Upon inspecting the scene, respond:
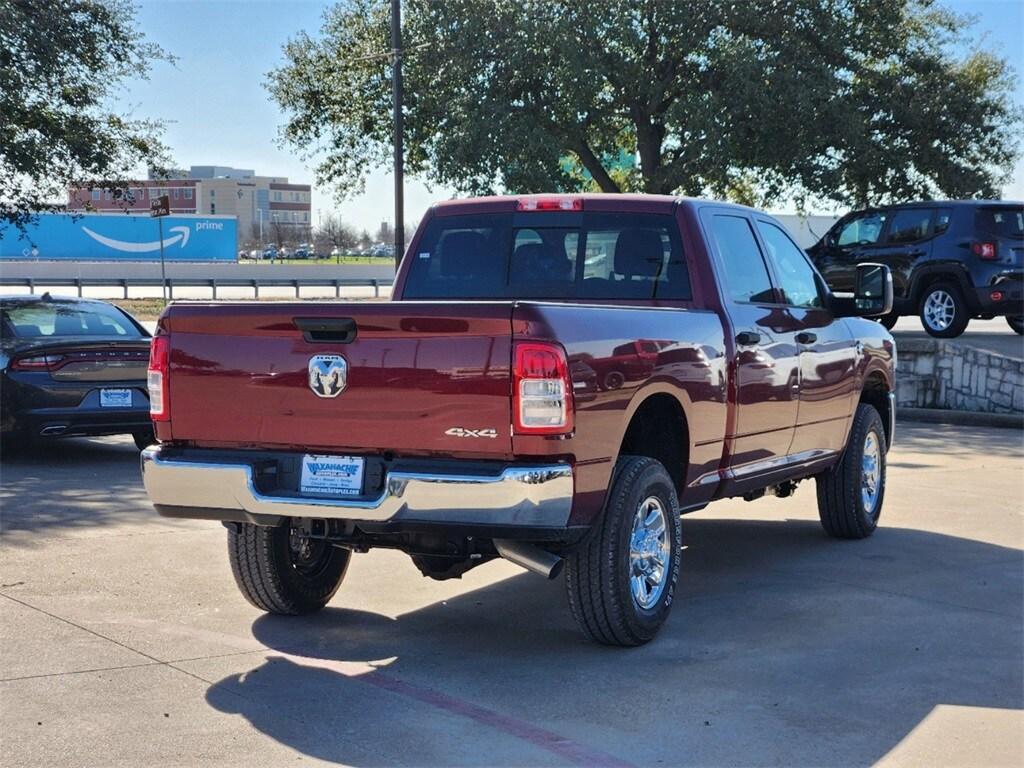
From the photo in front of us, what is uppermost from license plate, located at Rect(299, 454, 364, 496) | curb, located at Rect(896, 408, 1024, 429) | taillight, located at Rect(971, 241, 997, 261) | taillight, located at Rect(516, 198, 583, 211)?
taillight, located at Rect(971, 241, 997, 261)

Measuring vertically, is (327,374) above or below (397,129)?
below

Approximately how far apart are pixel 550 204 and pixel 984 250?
13.3 metres

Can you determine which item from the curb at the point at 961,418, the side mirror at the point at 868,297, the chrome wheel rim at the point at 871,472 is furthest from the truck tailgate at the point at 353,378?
the curb at the point at 961,418

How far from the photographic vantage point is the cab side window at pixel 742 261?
23.4ft

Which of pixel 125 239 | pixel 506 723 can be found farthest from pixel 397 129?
pixel 125 239

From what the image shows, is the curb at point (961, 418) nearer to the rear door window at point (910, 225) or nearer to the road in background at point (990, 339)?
the road in background at point (990, 339)

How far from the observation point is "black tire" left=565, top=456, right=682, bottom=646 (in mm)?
5703

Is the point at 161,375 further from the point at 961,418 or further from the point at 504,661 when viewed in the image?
the point at 961,418

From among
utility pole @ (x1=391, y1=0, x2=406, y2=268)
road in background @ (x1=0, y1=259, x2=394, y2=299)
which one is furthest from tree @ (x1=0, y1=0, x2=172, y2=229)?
road in background @ (x1=0, y1=259, x2=394, y2=299)

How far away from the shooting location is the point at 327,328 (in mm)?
5582

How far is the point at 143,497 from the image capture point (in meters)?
9.89

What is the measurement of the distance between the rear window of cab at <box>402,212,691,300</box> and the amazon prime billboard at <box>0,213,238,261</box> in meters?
61.2

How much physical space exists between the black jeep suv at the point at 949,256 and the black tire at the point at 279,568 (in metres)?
14.4

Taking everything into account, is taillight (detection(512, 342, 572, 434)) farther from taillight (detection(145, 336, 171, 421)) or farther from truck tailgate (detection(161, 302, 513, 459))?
taillight (detection(145, 336, 171, 421))
